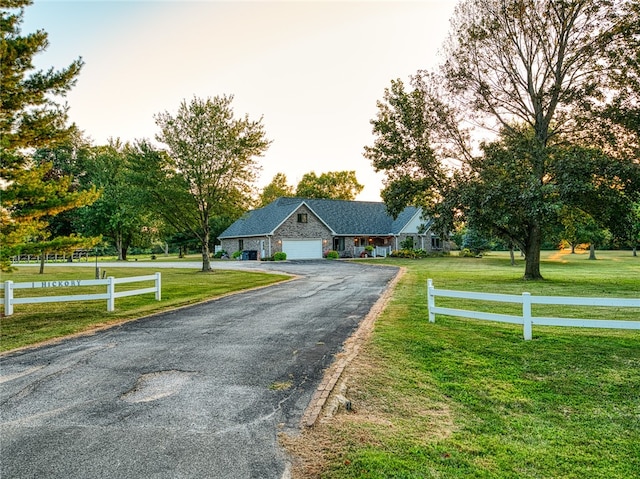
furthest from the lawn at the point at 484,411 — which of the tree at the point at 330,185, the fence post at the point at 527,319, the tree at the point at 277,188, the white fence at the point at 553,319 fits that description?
the tree at the point at 277,188

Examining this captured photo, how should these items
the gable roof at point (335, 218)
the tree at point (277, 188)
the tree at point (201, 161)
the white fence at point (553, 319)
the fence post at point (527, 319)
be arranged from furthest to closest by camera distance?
the tree at point (277, 188), the gable roof at point (335, 218), the tree at point (201, 161), the fence post at point (527, 319), the white fence at point (553, 319)

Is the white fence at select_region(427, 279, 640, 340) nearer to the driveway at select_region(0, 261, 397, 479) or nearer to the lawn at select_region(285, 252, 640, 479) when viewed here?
the lawn at select_region(285, 252, 640, 479)

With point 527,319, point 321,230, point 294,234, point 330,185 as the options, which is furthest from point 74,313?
point 330,185

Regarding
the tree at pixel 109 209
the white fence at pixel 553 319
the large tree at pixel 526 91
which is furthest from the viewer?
the tree at pixel 109 209

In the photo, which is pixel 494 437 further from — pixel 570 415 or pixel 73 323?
pixel 73 323

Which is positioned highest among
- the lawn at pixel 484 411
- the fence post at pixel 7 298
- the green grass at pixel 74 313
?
the fence post at pixel 7 298

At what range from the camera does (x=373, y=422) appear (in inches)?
185

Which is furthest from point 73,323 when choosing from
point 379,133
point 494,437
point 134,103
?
point 379,133

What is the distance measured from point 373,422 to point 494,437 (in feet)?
4.30

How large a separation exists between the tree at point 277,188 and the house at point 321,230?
34.1m

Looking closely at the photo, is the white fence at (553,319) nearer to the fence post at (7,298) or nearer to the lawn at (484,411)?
the lawn at (484,411)

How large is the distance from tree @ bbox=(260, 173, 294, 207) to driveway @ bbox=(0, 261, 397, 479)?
78003 mm

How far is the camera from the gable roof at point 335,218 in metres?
46.9

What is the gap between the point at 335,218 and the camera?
168 feet
